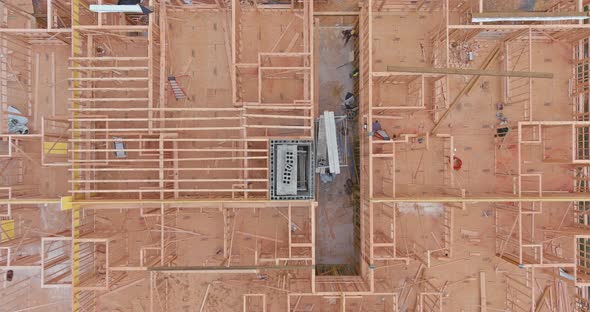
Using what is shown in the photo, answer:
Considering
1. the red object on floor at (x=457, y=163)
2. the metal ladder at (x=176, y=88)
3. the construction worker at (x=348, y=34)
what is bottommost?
the red object on floor at (x=457, y=163)

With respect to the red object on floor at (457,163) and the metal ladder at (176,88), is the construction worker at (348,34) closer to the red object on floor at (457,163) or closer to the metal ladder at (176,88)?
the red object on floor at (457,163)

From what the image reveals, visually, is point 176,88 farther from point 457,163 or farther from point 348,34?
point 457,163

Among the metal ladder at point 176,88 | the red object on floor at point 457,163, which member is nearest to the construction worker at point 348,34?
the red object on floor at point 457,163

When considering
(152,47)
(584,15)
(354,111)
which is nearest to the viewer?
(584,15)

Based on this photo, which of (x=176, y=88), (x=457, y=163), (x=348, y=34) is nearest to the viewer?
(x=176, y=88)

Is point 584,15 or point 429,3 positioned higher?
point 429,3

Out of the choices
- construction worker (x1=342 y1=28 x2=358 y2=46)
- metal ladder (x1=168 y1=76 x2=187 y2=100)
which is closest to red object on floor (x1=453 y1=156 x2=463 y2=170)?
construction worker (x1=342 y1=28 x2=358 y2=46)

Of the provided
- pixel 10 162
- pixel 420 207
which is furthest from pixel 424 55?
pixel 10 162

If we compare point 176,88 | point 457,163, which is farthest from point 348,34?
point 176,88

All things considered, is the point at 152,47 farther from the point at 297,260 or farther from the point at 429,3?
the point at 429,3

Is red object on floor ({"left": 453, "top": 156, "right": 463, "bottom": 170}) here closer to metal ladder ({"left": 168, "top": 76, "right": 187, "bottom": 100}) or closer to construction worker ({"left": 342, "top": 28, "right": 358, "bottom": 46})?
construction worker ({"left": 342, "top": 28, "right": 358, "bottom": 46})

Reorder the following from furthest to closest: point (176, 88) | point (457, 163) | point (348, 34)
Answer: point (348, 34) < point (457, 163) < point (176, 88)
